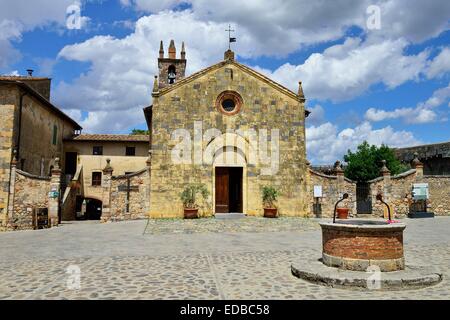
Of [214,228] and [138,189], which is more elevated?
[138,189]

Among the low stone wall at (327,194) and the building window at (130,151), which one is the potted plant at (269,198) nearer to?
the low stone wall at (327,194)

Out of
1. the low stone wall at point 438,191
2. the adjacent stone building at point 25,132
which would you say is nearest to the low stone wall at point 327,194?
the low stone wall at point 438,191

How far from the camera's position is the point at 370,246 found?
689 centimetres

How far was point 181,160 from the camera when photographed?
19.6 meters

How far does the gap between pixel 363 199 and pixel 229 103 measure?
34.6 feet

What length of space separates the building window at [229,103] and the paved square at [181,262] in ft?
25.1

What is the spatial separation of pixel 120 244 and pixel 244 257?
4503 millimetres

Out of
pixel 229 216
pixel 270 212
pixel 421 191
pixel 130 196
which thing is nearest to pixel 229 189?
pixel 229 216

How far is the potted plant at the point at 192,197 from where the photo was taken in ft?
61.9

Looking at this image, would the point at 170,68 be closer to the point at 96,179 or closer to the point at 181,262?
the point at 96,179

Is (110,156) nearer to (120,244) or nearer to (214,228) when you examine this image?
(214,228)

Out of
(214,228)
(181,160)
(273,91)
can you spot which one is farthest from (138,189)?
(273,91)
